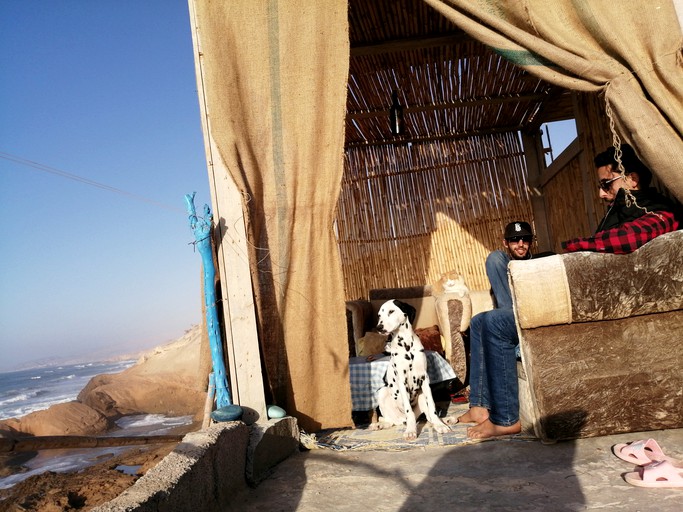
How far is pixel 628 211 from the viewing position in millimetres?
3123

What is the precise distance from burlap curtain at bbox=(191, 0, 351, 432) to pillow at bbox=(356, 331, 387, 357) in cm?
176

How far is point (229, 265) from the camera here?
135 inches

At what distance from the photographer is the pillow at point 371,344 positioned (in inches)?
208

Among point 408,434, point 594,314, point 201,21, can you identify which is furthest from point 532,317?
point 201,21

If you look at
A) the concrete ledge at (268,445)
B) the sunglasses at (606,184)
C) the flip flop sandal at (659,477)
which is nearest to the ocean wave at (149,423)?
the concrete ledge at (268,445)

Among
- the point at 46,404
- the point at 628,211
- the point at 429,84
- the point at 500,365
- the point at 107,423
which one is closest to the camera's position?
the point at 628,211

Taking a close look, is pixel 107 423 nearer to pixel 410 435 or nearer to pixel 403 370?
pixel 403 370

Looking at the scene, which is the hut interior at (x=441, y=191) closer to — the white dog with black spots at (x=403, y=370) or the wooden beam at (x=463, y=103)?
the wooden beam at (x=463, y=103)

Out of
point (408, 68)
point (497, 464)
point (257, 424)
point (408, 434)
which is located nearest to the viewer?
point (497, 464)

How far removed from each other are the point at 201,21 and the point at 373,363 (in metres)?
2.97

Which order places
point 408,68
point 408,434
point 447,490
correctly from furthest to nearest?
point 408,68
point 408,434
point 447,490

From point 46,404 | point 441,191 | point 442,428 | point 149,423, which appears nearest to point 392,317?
point 442,428

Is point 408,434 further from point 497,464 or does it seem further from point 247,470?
point 247,470

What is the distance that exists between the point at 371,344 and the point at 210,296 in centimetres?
239
